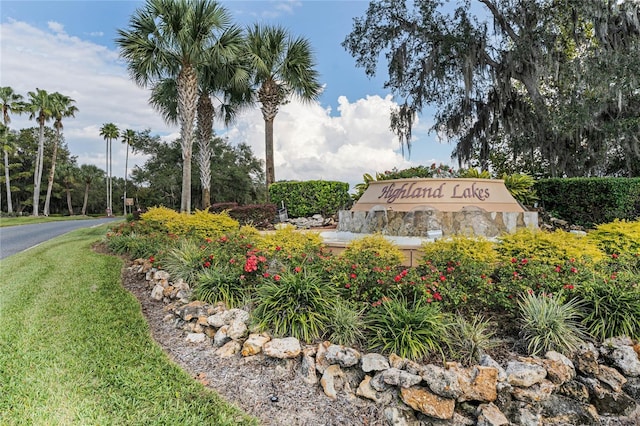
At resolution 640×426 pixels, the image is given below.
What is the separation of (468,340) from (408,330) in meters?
0.54

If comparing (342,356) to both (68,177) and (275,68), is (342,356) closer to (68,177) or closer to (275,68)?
(275,68)

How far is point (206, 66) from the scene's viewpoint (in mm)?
12633

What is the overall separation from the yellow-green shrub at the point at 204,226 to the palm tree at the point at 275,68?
644cm

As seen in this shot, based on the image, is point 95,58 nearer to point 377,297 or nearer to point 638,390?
point 377,297

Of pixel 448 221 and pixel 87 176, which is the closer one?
pixel 448 221

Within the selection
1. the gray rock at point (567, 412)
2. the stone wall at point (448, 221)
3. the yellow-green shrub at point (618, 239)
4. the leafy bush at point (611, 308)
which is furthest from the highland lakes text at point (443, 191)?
the gray rock at point (567, 412)

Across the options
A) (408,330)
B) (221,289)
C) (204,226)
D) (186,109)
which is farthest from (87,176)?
(408,330)

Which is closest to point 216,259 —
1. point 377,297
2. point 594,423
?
point 377,297

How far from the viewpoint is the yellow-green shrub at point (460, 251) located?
3.83 metres

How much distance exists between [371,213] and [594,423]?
405 centimetres

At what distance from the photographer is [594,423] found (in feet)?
8.73

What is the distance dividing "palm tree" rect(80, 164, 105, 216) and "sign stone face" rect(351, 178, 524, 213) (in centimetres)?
4099

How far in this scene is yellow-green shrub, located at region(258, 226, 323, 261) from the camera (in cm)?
432

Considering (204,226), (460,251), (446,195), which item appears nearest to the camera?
(460,251)
